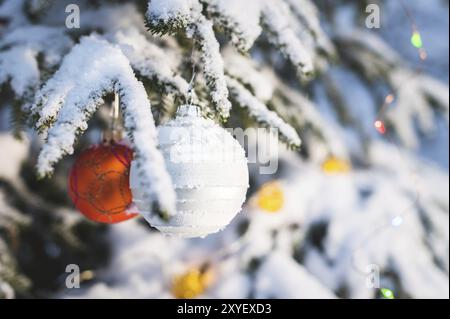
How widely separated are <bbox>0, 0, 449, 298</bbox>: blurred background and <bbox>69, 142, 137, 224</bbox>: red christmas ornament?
891mm

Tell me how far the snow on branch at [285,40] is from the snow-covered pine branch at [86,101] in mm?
561

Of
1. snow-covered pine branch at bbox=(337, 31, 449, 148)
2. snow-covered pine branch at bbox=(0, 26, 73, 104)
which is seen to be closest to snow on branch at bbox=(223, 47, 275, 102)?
snow-covered pine branch at bbox=(0, 26, 73, 104)

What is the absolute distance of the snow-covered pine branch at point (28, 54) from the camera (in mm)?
2104

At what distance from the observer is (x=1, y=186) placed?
122 inches

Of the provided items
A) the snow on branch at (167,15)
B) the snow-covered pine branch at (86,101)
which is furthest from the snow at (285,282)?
the snow on branch at (167,15)

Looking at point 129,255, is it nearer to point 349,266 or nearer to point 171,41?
point 349,266

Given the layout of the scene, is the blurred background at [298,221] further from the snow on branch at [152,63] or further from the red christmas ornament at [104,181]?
the red christmas ornament at [104,181]

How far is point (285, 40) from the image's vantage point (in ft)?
6.64

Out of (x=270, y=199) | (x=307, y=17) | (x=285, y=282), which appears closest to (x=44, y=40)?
(x=307, y=17)

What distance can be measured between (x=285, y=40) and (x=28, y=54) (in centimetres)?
89

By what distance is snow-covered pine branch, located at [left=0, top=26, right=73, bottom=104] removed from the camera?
2104mm

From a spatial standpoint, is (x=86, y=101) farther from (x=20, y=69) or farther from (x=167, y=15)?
(x=20, y=69)

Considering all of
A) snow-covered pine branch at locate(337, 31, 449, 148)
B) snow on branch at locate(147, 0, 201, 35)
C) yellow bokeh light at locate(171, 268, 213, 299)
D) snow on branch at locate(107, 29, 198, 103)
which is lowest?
yellow bokeh light at locate(171, 268, 213, 299)

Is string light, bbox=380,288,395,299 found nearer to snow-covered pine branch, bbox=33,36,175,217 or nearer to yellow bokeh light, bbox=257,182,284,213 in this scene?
yellow bokeh light, bbox=257,182,284,213
